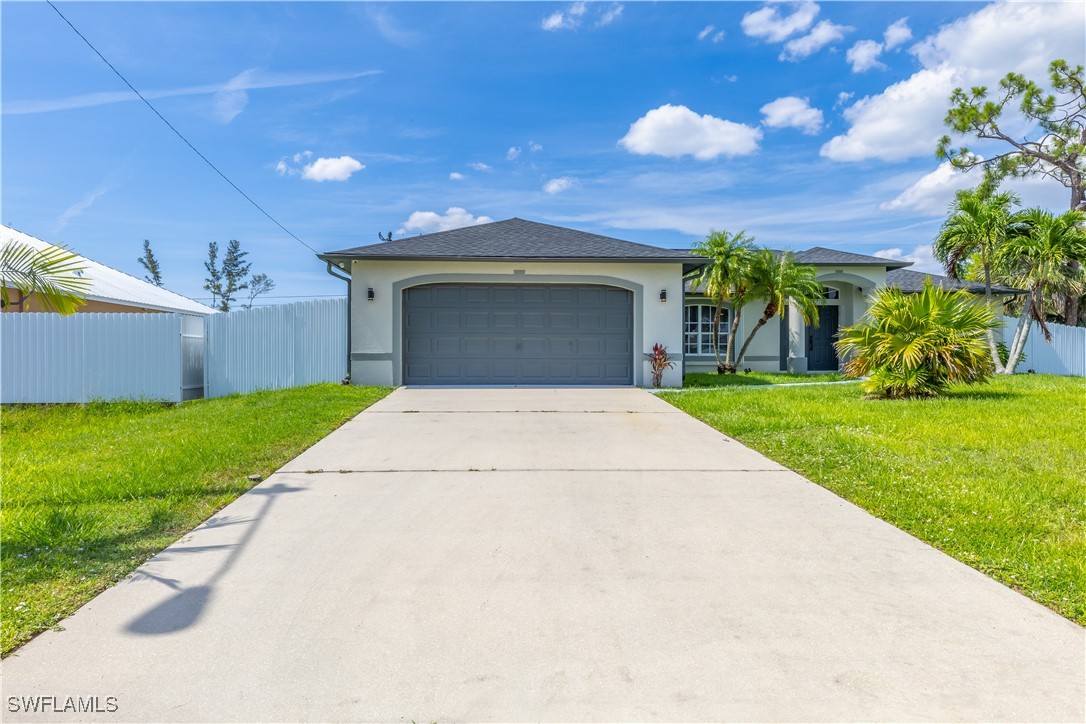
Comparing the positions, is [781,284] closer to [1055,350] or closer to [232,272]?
[1055,350]

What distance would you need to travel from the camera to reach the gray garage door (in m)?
14.2

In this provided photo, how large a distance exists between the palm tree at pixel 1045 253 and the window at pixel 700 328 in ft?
23.1

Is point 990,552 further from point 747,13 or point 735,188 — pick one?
point 735,188

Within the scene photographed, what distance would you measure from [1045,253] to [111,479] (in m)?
19.4

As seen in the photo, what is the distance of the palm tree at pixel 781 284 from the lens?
1603 cm

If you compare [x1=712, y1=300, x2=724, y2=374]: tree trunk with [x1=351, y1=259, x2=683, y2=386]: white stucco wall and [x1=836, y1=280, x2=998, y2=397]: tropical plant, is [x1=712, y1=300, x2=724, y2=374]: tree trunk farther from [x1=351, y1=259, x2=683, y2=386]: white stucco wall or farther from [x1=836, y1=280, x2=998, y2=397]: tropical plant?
[x1=836, y1=280, x2=998, y2=397]: tropical plant

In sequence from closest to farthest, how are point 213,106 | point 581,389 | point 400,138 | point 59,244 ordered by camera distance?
1. point 59,244
2. point 581,389
3. point 213,106
4. point 400,138

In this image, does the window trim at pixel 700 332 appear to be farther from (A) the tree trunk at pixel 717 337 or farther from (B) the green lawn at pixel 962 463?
(B) the green lawn at pixel 962 463

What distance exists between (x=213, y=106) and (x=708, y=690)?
689 inches

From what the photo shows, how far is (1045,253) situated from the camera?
15125 millimetres

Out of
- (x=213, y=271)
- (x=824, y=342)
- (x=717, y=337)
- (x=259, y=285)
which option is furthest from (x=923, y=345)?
(x=213, y=271)

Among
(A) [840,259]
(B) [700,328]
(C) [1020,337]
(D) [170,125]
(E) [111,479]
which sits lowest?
(E) [111,479]

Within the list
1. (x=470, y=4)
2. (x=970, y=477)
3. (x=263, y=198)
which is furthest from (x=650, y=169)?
(x=970, y=477)

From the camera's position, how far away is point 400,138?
19.5 meters
